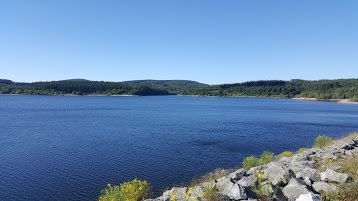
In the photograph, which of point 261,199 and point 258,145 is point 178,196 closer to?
point 261,199

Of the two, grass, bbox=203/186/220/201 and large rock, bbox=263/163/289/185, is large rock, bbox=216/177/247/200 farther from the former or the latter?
large rock, bbox=263/163/289/185

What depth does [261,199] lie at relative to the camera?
8906 millimetres

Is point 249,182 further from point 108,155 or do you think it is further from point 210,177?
point 108,155

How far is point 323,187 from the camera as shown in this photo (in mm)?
8961

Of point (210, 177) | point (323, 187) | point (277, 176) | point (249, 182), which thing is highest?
point (323, 187)

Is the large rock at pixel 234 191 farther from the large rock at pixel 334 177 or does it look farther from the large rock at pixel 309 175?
the large rock at pixel 334 177

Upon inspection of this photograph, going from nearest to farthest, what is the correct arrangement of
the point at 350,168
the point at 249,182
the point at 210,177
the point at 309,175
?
the point at 309,175, the point at 249,182, the point at 350,168, the point at 210,177

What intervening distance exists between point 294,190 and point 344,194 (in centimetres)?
131

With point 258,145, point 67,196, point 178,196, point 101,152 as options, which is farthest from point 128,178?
point 258,145

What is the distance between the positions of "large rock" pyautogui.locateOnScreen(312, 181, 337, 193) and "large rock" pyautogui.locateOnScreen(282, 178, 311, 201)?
1.45ft

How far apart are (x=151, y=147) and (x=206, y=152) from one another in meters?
7.25

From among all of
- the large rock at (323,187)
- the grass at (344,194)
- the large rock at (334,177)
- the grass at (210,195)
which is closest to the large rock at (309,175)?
the large rock at (334,177)

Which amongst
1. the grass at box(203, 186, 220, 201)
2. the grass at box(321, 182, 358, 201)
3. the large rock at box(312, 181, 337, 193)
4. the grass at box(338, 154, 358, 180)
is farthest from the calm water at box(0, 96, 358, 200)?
the grass at box(321, 182, 358, 201)

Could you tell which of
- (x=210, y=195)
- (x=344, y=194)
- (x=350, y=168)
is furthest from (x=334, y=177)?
(x=210, y=195)
